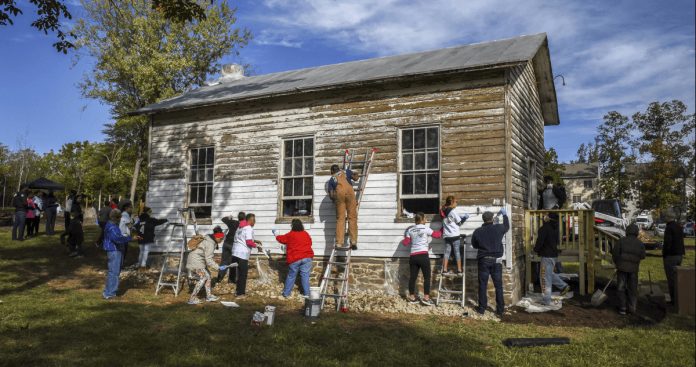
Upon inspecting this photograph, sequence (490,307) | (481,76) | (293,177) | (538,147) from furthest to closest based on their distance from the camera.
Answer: (538,147) → (293,177) → (481,76) → (490,307)

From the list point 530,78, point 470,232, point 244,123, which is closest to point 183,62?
point 244,123

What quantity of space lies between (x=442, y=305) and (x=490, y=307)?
0.98 m

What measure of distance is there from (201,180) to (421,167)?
6.72 meters

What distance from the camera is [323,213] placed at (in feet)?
39.6

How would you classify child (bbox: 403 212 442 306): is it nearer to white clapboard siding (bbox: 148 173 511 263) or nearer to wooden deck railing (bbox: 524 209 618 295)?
white clapboard siding (bbox: 148 173 511 263)

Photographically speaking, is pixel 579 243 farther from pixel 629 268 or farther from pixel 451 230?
pixel 451 230

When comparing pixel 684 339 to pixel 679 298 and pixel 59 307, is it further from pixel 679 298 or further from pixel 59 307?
pixel 59 307

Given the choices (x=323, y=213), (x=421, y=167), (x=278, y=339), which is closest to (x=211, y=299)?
(x=323, y=213)

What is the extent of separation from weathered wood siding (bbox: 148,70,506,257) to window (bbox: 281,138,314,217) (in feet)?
0.74

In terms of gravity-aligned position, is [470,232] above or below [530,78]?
below

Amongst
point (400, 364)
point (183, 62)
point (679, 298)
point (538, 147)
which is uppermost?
point (183, 62)

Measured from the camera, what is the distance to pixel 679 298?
171cm

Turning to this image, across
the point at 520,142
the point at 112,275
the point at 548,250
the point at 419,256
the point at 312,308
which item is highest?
the point at 520,142

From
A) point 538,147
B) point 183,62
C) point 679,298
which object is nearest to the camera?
point 679,298
